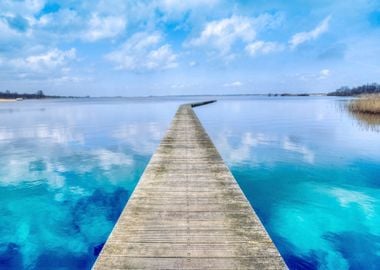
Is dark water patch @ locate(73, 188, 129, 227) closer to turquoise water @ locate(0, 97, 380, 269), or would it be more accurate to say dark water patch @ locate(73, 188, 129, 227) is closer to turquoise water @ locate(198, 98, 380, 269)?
turquoise water @ locate(0, 97, 380, 269)

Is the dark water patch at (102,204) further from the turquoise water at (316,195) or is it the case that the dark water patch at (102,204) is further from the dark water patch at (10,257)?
the turquoise water at (316,195)

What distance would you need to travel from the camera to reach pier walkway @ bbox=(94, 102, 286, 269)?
2.85 m

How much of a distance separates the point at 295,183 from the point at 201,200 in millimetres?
4972

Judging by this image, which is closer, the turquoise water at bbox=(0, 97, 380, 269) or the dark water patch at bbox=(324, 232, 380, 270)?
the dark water patch at bbox=(324, 232, 380, 270)

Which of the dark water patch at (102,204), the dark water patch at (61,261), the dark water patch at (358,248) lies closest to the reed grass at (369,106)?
the dark water patch at (358,248)

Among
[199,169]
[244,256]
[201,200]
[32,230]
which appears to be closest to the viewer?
[244,256]

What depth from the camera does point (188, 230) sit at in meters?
3.45

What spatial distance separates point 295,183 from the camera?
27.7ft

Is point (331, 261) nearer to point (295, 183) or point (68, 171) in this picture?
point (295, 183)

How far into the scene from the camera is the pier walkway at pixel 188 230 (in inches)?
112

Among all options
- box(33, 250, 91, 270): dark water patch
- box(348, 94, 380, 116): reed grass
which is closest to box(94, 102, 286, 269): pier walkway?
box(33, 250, 91, 270): dark water patch

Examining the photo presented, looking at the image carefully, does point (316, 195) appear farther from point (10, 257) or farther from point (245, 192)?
point (10, 257)

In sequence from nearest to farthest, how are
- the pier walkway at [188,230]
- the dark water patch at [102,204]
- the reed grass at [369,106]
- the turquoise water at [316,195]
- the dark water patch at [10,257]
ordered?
the pier walkway at [188,230]
the dark water patch at [10,257]
the turquoise water at [316,195]
the dark water patch at [102,204]
the reed grass at [369,106]

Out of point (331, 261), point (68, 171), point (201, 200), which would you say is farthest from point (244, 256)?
point (68, 171)
